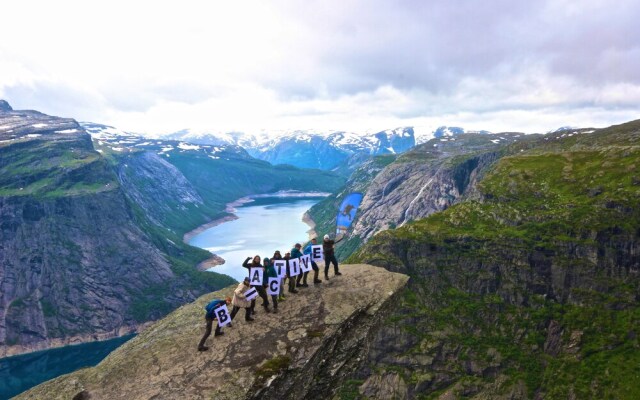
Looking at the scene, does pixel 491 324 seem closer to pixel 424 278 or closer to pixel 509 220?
pixel 424 278

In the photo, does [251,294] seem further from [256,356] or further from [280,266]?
[256,356]

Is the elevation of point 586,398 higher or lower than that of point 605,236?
lower

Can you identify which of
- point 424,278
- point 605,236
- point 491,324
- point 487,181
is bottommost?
point 491,324

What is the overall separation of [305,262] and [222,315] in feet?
30.0

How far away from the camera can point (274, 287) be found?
33812mm

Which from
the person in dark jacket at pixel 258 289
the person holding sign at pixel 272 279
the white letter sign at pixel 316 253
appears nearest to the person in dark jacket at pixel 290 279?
the person holding sign at pixel 272 279

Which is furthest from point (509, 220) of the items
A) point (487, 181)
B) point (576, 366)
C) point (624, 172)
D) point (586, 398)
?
point (586, 398)

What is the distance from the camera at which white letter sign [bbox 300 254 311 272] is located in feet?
121

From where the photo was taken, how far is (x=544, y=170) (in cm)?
18862

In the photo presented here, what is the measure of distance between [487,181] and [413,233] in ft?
167

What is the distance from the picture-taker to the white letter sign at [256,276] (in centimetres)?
3256

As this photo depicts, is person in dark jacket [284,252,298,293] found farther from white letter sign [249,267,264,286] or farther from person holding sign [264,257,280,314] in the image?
white letter sign [249,267,264,286]

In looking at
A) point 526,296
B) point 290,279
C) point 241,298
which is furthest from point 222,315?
point 526,296

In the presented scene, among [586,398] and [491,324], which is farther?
[491,324]
